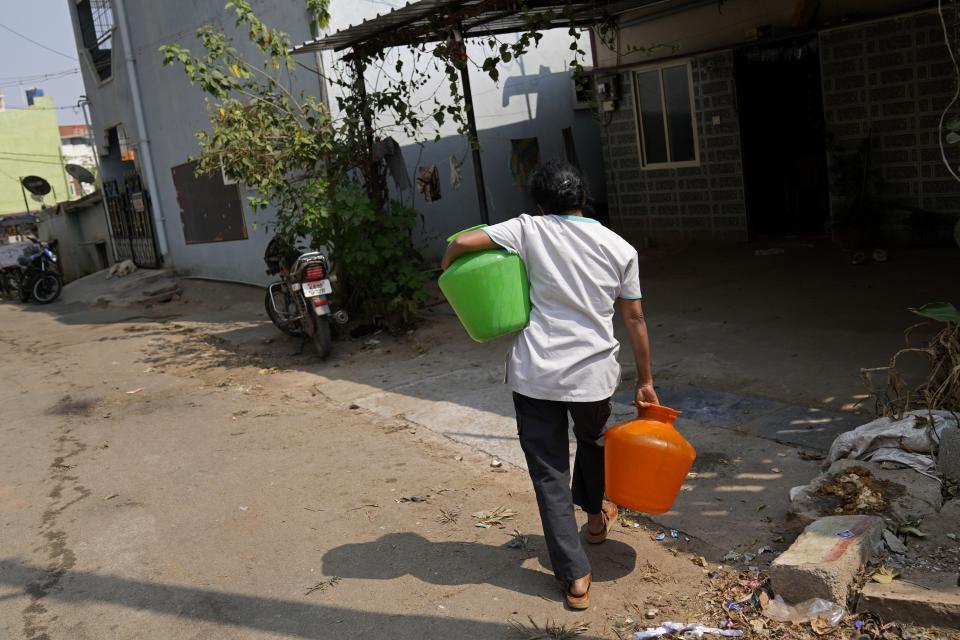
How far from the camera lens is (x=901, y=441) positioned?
3729 millimetres

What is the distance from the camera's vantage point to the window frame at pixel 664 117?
11164 millimetres

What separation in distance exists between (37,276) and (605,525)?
16.1 metres

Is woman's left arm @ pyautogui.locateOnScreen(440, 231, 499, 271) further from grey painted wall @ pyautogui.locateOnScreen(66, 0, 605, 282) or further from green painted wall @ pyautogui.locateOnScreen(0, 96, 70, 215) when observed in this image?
green painted wall @ pyautogui.locateOnScreen(0, 96, 70, 215)

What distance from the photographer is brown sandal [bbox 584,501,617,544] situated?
12.2ft

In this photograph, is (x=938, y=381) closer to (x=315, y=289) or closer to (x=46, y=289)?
(x=315, y=289)

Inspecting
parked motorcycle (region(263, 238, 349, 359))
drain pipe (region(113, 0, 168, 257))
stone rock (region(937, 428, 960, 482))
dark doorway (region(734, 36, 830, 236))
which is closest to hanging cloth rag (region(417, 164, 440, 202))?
parked motorcycle (region(263, 238, 349, 359))

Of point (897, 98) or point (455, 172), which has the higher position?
point (897, 98)

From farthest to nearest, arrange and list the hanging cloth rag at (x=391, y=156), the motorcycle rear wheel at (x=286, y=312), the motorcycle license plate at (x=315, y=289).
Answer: the motorcycle rear wheel at (x=286, y=312) < the hanging cloth rag at (x=391, y=156) < the motorcycle license plate at (x=315, y=289)

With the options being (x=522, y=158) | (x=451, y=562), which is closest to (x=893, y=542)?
(x=451, y=562)

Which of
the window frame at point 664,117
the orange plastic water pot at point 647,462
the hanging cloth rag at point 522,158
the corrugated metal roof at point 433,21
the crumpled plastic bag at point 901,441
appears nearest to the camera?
the orange plastic water pot at point 647,462

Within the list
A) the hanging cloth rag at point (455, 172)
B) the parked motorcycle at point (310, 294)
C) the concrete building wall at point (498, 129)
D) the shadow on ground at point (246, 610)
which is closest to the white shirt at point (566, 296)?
the shadow on ground at point (246, 610)

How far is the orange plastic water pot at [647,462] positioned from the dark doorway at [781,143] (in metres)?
7.97

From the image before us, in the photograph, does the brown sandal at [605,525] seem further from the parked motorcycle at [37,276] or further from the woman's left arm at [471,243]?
the parked motorcycle at [37,276]

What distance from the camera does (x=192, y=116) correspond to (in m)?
Result: 13.9
